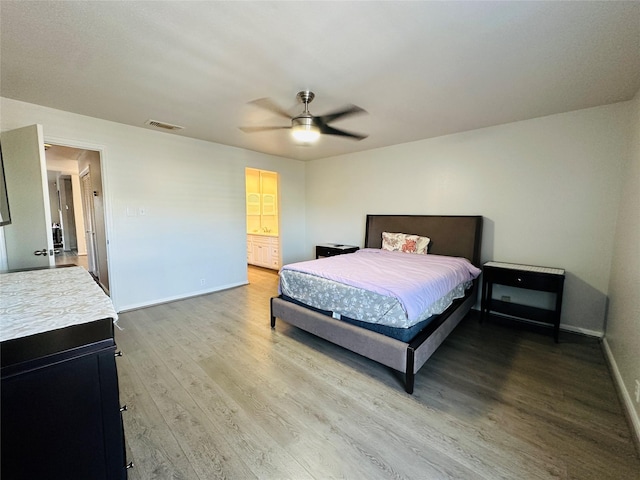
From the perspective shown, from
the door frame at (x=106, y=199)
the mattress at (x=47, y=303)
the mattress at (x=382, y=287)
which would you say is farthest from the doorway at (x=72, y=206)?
the mattress at (x=382, y=287)

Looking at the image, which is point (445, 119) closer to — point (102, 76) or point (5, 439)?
point (102, 76)

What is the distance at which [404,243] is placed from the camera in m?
4.14

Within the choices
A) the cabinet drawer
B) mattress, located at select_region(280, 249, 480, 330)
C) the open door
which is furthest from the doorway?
the cabinet drawer

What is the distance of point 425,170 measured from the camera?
13.7ft

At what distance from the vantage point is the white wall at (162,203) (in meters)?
3.34

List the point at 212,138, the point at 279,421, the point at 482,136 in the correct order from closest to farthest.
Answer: the point at 279,421
the point at 482,136
the point at 212,138

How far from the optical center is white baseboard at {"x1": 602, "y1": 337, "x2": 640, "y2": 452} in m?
1.68

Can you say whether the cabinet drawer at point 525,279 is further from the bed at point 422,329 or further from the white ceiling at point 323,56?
the white ceiling at point 323,56

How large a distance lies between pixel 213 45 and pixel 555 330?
4.14 metres

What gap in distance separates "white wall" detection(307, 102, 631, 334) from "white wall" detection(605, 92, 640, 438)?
17 centimetres

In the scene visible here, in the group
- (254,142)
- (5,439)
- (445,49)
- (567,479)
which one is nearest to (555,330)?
(567,479)

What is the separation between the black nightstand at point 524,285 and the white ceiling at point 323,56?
1775 millimetres

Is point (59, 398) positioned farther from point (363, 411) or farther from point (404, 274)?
point (404, 274)

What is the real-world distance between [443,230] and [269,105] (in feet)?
9.42
